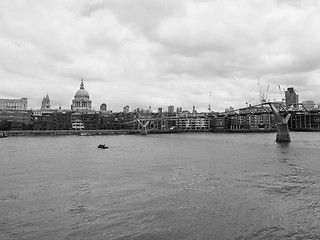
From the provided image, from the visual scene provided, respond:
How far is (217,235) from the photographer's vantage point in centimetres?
1500

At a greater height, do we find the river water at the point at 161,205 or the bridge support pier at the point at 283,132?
the bridge support pier at the point at 283,132

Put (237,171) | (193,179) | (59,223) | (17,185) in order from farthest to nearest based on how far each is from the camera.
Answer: (237,171)
(193,179)
(17,185)
(59,223)

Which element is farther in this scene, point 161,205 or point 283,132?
point 283,132

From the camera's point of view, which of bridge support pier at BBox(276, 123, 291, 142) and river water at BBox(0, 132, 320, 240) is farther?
bridge support pier at BBox(276, 123, 291, 142)

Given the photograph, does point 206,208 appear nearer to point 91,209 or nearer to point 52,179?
point 91,209

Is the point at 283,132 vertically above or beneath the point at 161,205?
above

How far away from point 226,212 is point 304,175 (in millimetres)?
16284

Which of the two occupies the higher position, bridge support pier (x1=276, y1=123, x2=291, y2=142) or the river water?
bridge support pier (x1=276, y1=123, x2=291, y2=142)

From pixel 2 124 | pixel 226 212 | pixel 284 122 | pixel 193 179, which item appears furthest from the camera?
pixel 2 124

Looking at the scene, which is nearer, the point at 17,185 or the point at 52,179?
the point at 17,185

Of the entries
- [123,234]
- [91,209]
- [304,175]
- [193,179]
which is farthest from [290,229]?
[304,175]

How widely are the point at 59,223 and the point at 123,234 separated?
3.90m

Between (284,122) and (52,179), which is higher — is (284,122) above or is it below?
above

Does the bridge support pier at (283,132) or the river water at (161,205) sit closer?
the river water at (161,205)
